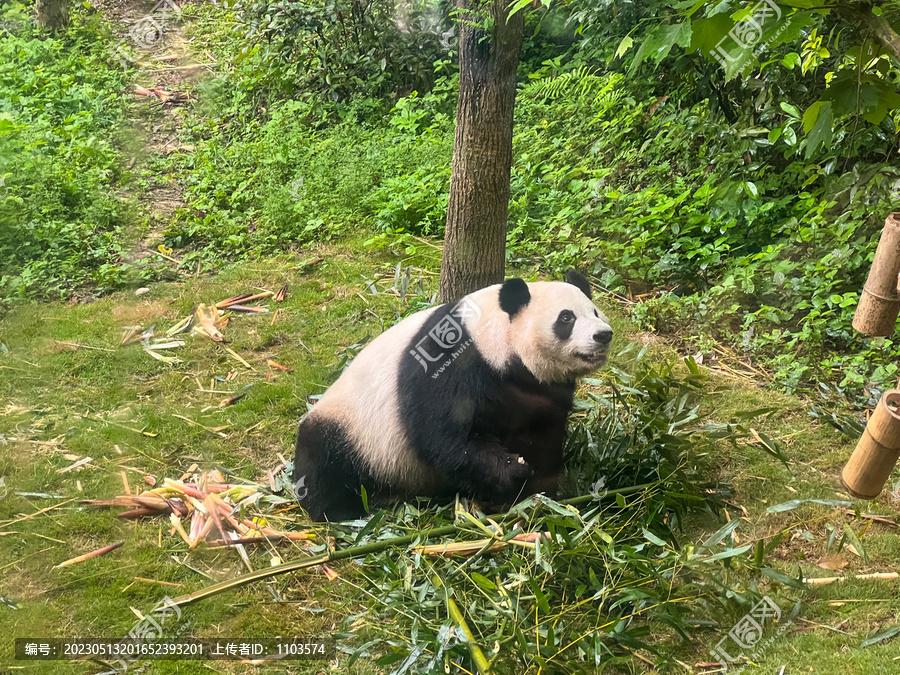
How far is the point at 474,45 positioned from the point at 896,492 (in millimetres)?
2701

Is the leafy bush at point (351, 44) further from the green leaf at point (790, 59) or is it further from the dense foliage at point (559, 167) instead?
A: the green leaf at point (790, 59)

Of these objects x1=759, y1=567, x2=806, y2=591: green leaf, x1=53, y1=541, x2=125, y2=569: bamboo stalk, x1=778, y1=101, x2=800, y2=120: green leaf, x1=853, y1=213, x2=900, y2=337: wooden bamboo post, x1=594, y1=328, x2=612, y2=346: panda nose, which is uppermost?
x1=778, y1=101, x2=800, y2=120: green leaf

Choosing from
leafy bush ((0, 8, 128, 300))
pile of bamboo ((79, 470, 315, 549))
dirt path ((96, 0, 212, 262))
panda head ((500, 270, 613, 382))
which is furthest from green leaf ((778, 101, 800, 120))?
leafy bush ((0, 8, 128, 300))

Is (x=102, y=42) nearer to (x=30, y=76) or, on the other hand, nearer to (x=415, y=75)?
(x=30, y=76)

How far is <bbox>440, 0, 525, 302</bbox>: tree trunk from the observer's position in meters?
3.12

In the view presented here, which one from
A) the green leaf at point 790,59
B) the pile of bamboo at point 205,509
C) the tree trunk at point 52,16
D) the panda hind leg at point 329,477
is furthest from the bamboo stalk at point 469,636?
the tree trunk at point 52,16

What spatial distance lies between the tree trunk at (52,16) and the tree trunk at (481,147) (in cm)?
456

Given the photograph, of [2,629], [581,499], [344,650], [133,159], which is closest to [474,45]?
[581,499]

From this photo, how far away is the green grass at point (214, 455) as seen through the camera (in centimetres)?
238

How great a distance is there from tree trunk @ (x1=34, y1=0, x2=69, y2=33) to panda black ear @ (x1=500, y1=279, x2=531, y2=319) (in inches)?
218

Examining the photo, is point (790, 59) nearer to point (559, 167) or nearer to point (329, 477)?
point (559, 167)

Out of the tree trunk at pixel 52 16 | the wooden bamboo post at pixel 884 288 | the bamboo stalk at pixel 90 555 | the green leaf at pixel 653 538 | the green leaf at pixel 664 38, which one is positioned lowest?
the bamboo stalk at pixel 90 555

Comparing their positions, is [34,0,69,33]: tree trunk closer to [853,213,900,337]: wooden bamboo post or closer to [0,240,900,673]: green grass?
[0,240,900,673]: green grass

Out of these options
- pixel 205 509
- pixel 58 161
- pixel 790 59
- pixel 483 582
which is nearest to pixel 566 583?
pixel 483 582
